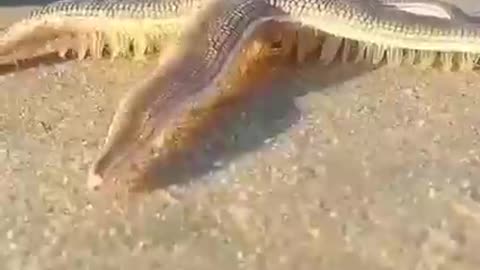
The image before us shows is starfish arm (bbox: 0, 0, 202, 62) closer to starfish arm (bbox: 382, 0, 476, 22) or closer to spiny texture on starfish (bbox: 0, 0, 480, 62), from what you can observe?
spiny texture on starfish (bbox: 0, 0, 480, 62)

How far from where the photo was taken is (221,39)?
925mm

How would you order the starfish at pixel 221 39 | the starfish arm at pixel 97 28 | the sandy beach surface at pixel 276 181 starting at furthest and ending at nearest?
the starfish arm at pixel 97 28, the starfish at pixel 221 39, the sandy beach surface at pixel 276 181

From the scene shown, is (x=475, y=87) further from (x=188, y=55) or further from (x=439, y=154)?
(x=188, y=55)

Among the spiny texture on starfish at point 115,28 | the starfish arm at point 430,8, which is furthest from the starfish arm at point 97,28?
the starfish arm at point 430,8

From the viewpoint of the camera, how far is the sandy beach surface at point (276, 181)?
0.75 m

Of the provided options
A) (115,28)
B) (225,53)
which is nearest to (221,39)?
(225,53)

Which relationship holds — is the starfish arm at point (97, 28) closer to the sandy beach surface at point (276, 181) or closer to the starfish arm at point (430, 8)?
the sandy beach surface at point (276, 181)

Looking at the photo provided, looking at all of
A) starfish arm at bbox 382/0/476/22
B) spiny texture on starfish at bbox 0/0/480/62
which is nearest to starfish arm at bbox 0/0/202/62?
spiny texture on starfish at bbox 0/0/480/62

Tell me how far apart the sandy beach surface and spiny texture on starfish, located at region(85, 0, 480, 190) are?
0.05 ft

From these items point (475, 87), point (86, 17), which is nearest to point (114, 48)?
point (86, 17)

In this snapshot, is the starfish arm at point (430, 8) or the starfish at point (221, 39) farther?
the starfish arm at point (430, 8)

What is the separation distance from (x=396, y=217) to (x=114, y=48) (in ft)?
1.10

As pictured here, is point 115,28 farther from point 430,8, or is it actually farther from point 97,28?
point 430,8

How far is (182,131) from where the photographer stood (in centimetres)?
88
